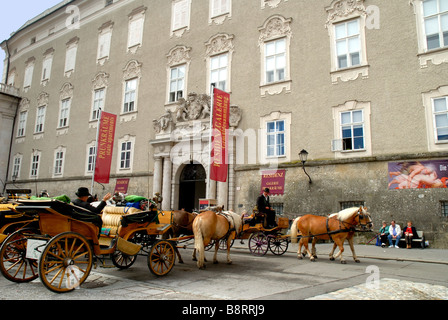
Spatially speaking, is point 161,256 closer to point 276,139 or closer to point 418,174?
point 418,174

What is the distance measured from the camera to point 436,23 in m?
13.9

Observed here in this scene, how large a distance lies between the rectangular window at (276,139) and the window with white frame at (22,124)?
2557cm

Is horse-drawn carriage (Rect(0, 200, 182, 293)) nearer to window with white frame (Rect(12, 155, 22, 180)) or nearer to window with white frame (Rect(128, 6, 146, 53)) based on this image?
window with white frame (Rect(128, 6, 146, 53))

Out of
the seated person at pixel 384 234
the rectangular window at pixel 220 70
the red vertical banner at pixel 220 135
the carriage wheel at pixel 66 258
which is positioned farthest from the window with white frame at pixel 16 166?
the seated person at pixel 384 234

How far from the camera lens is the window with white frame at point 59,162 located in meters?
26.6

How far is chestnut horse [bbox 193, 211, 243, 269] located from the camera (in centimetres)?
819

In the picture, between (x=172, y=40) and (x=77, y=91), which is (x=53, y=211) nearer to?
(x=172, y=40)

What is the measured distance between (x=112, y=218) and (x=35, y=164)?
83.9ft

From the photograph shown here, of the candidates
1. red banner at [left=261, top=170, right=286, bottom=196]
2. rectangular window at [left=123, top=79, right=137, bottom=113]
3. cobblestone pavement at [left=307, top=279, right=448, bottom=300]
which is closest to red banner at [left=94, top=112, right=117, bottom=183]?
rectangular window at [left=123, top=79, right=137, bottom=113]

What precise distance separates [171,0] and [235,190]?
1425 centimetres

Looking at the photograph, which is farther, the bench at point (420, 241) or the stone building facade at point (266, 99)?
the stone building facade at point (266, 99)

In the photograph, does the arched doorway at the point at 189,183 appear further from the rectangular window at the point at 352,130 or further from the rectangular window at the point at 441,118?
the rectangular window at the point at 441,118

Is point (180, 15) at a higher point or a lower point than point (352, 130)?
higher

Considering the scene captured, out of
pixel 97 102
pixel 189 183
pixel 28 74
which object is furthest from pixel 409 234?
pixel 28 74
